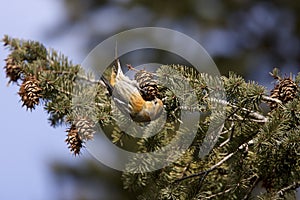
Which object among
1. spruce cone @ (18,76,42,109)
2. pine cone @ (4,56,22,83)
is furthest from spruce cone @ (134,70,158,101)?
pine cone @ (4,56,22,83)

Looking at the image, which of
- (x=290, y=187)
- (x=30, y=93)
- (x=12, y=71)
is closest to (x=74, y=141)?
(x=30, y=93)

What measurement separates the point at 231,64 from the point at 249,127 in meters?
2.52

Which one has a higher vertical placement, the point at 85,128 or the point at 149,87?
the point at 149,87

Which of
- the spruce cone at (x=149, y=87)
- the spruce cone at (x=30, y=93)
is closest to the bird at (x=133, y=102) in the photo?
the spruce cone at (x=149, y=87)

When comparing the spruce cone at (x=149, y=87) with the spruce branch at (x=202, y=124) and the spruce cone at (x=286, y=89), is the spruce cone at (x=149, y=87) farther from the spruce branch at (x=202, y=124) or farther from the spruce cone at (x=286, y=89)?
the spruce cone at (x=286, y=89)

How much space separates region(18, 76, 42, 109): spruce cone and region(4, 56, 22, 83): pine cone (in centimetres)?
11

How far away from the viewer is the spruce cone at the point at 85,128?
1085mm

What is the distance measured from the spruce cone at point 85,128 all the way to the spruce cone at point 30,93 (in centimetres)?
13

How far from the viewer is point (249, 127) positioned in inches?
43.4

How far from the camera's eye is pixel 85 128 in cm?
109

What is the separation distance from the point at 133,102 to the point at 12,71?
1.13 ft

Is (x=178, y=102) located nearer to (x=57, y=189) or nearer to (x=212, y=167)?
(x=212, y=167)

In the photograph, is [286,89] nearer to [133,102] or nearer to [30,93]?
[133,102]

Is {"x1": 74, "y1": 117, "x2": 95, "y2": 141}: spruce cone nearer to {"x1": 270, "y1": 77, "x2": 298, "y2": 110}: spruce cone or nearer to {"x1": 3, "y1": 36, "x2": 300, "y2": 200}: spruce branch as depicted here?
{"x1": 3, "y1": 36, "x2": 300, "y2": 200}: spruce branch
